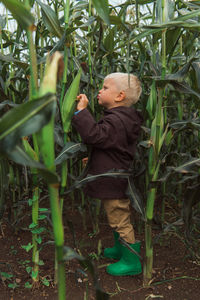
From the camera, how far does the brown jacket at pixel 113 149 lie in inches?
63.6

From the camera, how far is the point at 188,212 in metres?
1.36

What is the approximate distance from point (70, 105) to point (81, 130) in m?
0.19

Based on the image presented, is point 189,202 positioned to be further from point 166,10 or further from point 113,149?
point 166,10

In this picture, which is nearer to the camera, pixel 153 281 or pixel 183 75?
pixel 183 75

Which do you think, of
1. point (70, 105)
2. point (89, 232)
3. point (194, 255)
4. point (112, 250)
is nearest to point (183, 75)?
point (70, 105)

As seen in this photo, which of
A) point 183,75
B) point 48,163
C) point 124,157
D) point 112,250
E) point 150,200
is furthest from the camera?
point 112,250

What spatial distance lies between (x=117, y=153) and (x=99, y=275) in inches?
24.5

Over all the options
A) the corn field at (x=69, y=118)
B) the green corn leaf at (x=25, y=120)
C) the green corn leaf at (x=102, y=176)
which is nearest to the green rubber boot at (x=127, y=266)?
the corn field at (x=69, y=118)

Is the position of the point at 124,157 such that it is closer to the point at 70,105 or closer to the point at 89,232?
the point at 70,105

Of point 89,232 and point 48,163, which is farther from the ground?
point 48,163

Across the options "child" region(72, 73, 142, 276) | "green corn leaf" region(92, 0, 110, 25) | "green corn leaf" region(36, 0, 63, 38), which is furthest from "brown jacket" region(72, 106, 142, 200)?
"green corn leaf" region(92, 0, 110, 25)

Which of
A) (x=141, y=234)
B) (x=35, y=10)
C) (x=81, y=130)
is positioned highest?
(x=35, y=10)

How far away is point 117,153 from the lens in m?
1.68

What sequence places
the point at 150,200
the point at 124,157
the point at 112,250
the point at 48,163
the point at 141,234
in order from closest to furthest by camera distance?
1. the point at 48,163
2. the point at 150,200
3. the point at 124,157
4. the point at 112,250
5. the point at 141,234
